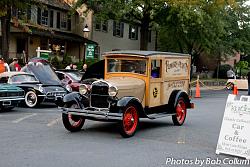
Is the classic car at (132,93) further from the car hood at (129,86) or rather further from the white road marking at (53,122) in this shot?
the white road marking at (53,122)

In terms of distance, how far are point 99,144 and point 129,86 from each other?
1991mm

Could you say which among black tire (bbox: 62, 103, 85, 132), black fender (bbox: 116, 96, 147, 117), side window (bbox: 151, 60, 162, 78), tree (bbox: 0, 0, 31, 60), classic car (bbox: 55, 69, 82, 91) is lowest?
black tire (bbox: 62, 103, 85, 132)

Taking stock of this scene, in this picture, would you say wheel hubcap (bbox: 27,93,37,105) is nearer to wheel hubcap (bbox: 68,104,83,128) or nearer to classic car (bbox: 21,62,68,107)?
classic car (bbox: 21,62,68,107)

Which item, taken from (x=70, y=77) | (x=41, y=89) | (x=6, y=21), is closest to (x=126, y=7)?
(x=6, y=21)

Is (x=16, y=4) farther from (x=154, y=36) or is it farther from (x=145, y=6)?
(x=154, y=36)

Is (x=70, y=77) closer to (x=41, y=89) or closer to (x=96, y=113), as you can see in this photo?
(x=41, y=89)

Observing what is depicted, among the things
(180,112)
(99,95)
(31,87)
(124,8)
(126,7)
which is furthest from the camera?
(124,8)

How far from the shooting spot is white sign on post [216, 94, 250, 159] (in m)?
7.98

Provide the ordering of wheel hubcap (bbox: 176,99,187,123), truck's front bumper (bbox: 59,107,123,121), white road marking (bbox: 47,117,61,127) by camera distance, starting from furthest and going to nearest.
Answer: wheel hubcap (bbox: 176,99,187,123) → white road marking (bbox: 47,117,61,127) → truck's front bumper (bbox: 59,107,123,121)

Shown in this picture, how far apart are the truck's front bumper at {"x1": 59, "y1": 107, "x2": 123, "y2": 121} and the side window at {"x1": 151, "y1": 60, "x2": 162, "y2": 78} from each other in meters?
1.98

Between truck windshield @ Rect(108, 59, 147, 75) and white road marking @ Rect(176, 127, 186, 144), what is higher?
truck windshield @ Rect(108, 59, 147, 75)

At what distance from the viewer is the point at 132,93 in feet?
33.9

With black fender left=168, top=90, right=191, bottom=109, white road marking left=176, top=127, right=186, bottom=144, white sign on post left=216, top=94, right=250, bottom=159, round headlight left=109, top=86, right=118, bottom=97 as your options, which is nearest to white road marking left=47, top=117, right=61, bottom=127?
round headlight left=109, top=86, right=118, bottom=97

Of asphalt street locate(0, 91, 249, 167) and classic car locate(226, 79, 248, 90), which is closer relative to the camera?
asphalt street locate(0, 91, 249, 167)
